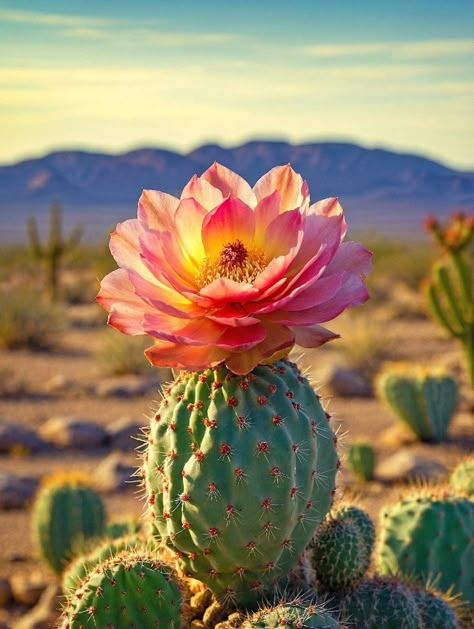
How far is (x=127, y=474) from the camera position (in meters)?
8.54

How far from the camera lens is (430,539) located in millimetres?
3436

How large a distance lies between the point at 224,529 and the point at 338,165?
129029 millimetres

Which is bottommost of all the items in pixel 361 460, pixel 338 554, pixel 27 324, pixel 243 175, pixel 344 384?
pixel 338 554

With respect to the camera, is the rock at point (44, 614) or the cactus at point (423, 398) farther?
the cactus at point (423, 398)

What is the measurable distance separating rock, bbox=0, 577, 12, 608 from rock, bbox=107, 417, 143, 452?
355 cm

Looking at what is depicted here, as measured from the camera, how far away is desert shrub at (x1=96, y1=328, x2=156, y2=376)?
1373cm

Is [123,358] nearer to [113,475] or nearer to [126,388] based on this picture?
[126,388]

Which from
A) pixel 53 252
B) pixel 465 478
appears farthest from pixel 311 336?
pixel 53 252

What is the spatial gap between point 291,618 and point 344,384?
10030 millimetres

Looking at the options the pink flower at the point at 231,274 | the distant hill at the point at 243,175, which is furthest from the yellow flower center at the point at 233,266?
the distant hill at the point at 243,175

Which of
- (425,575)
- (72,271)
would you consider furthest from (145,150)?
(425,575)

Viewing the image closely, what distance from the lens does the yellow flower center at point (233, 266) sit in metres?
2.40

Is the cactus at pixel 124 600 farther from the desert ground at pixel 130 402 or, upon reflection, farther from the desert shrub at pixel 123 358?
the desert shrub at pixel 123 358

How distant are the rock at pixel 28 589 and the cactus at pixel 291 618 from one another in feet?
13.7
